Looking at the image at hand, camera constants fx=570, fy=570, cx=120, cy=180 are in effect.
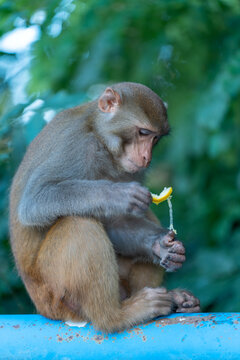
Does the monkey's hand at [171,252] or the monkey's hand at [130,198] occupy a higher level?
the monkey's hand at [130,198]

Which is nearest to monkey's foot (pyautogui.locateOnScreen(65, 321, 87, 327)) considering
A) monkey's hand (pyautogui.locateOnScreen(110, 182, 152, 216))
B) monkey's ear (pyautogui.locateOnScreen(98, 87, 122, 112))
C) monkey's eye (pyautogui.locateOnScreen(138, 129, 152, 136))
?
monkey's hand (pyautogui.locateOnScreen(110, 182, 152, 216))

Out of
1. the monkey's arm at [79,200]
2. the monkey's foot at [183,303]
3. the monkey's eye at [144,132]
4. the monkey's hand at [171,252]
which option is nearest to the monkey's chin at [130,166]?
the monkey's eye at [144,132]

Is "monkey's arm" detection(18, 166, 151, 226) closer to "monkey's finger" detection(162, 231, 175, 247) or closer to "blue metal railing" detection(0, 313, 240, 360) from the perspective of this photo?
"monkey's finger" detection(162, 231, 175, 247)

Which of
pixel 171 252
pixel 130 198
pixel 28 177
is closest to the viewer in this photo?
pixel 130 198

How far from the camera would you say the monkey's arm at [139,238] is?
3617 millimetres

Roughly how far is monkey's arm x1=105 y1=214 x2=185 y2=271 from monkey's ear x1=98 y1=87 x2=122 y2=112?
746 millimetres

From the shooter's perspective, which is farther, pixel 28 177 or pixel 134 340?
pixel 28 177

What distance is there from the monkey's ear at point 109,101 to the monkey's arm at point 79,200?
0.65 metres

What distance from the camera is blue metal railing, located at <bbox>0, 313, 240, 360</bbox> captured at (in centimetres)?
269

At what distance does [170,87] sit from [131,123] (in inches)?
99.1

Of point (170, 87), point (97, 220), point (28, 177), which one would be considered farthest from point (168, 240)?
point (170, 87)

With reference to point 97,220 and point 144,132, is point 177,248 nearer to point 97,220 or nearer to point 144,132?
point 97,220

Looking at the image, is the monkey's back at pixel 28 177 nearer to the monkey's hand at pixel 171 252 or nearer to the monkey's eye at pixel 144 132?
the monkey's eye at pixel 144 132

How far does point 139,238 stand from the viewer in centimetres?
375
